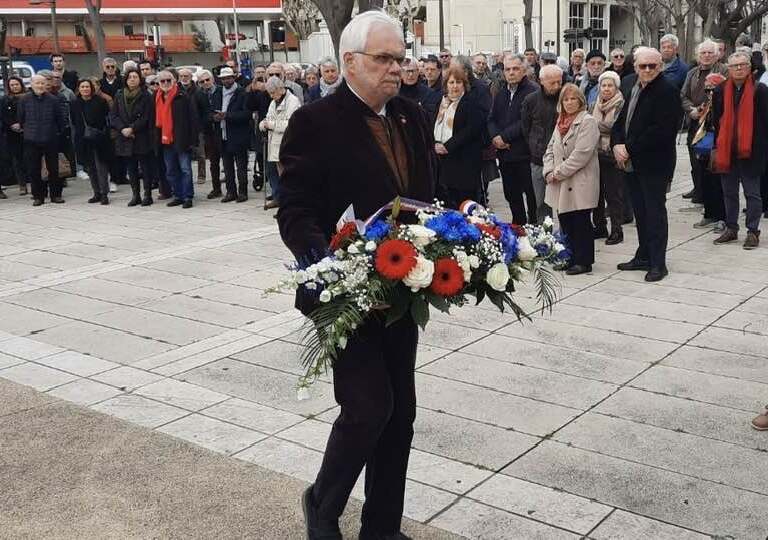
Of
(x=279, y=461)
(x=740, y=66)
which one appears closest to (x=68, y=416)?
(x=279, y=461)

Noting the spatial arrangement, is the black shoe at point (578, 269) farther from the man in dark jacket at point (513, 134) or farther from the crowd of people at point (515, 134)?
the man in dark jacket at point (513, 134)

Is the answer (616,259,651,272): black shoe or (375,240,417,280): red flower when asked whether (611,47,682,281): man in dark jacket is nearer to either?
(616,259,651,272): black shoe

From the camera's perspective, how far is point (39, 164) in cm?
1469

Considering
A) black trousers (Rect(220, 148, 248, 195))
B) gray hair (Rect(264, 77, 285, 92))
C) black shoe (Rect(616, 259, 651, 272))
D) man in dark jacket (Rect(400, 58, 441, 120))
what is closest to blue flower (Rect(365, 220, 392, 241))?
black shoe (Rect(616, 259, 651, 272))

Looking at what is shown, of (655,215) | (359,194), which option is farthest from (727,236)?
(359,194)

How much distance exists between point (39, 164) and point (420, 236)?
1261 cm

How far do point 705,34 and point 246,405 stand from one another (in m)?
38.5

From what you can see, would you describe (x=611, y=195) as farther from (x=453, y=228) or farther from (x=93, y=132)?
(x=93, y=132)

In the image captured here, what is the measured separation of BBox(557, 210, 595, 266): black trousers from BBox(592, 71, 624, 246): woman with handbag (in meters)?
0.70

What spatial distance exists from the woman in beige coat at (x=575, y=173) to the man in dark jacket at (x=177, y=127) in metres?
6.39

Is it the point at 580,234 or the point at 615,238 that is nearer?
the point at 580,234

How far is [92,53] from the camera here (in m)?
60.6

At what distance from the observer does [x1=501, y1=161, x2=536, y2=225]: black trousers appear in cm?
1061

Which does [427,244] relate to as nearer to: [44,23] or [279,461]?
[279,461]
